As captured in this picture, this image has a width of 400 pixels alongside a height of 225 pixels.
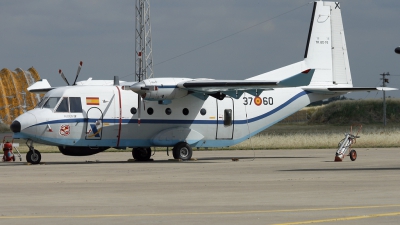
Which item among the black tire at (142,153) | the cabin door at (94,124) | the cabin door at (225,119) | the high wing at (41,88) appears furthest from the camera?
the high wing at (41,88)

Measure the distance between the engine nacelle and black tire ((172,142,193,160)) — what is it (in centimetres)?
197

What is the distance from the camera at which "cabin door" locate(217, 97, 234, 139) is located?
1149 inches

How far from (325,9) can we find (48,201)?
2164 centimetres

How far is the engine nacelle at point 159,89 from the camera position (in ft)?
87.2

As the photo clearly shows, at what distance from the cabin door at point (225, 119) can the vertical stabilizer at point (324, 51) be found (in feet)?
15.6

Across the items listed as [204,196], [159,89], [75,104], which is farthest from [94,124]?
[204,196]

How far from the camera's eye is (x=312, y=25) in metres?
32.1

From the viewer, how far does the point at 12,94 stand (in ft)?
206

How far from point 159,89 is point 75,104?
320cm

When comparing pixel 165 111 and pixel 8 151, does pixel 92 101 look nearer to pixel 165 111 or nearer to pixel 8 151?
pixel 165 111

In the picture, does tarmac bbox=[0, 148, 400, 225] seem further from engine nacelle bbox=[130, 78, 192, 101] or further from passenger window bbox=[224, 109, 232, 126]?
passenger window bbox=[224, 109, 232, 126]

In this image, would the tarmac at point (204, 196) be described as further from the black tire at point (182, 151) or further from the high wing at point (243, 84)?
the black tire at point (182, 151)

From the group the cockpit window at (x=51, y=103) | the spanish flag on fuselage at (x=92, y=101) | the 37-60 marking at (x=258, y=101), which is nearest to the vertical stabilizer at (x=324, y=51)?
the 37-60 marking at (x=258, y=101)

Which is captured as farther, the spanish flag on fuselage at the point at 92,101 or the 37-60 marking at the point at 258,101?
the 37-60 marking at the point at 258,101
